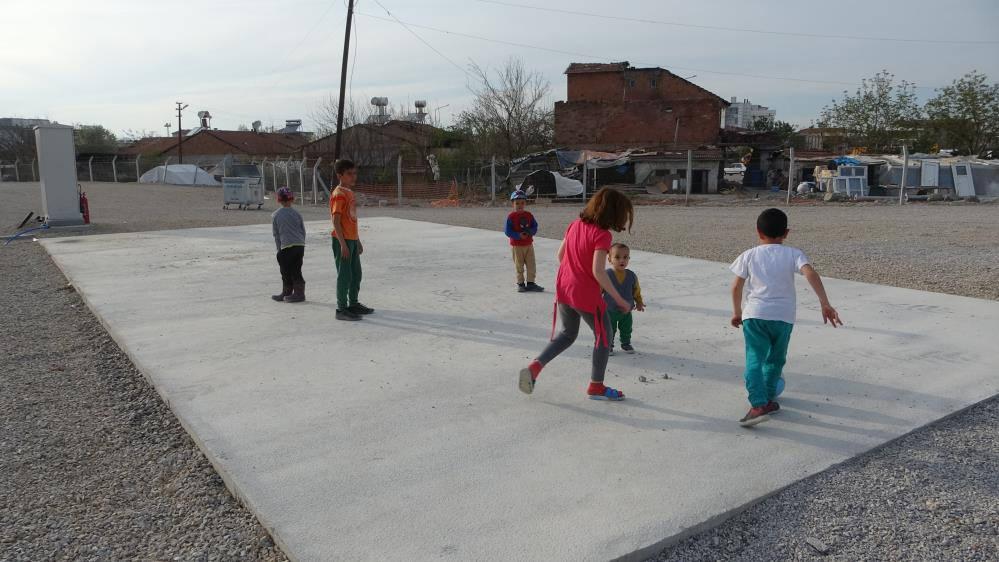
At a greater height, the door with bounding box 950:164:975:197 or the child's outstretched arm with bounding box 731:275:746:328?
the door with bounding box 950:164:975:197

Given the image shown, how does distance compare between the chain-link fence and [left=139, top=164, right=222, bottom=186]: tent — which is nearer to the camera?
the chain-link fence

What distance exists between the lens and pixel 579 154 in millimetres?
35281

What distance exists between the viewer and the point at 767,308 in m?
3.92

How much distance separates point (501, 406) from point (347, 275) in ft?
8.41

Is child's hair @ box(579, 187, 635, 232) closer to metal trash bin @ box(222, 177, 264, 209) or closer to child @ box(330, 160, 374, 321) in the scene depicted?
child @ box(330, 160, 374, 321)

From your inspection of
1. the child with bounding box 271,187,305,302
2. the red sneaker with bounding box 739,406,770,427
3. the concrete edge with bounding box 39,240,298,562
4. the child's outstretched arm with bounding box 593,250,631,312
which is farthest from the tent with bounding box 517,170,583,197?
the red sneaker with bounding box 739,406,770,427

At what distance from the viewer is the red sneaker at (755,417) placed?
392cm

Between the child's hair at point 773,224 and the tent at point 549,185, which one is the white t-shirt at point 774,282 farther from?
the tent at point 549,185

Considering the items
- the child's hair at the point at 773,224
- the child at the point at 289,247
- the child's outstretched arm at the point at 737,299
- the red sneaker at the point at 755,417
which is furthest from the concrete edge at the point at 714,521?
the child at the point at 289,247

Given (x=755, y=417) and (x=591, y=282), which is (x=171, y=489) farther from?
(x=755, y=417)

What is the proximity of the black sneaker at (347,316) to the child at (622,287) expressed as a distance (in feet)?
7.82

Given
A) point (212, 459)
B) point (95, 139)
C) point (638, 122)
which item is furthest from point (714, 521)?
point (95, 139)

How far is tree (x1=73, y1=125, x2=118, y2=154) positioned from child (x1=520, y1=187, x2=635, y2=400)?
67.5 m

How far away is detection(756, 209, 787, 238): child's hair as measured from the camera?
394 centimetres
